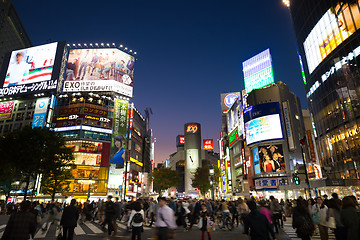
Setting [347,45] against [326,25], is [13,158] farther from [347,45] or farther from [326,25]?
[326,25]

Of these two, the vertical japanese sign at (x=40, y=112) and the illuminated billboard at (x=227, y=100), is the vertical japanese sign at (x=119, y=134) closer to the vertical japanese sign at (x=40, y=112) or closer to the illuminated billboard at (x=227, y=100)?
the vertical japanese sign at (x=40, y=112)

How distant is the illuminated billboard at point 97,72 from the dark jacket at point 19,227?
56043 millimetres

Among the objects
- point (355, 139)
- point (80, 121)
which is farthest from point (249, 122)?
point (80, 121)

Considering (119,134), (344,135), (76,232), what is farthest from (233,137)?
(76,232)

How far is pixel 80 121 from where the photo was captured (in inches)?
2307

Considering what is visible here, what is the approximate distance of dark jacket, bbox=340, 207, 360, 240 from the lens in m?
4.91

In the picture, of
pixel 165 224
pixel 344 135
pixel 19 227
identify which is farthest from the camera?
pixel 344 135

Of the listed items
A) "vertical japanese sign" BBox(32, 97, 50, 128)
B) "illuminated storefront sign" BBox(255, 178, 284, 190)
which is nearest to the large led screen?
"illuminated storefront sign" BBox(255, 178, 284, 190)

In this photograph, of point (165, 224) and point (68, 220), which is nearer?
point (165, 224)

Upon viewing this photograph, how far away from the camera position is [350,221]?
5094 mm

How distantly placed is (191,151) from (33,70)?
58178mm

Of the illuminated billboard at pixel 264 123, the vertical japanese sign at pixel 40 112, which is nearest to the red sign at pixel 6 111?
the vertical japanese sign at pixel 40 112

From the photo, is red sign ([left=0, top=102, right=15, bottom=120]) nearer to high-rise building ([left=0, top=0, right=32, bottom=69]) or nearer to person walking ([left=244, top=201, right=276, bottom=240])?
high-rise building ([left=0, top=0, right=32, bottom=69])

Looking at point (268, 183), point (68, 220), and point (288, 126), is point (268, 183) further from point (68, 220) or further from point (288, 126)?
point (68, 220)
